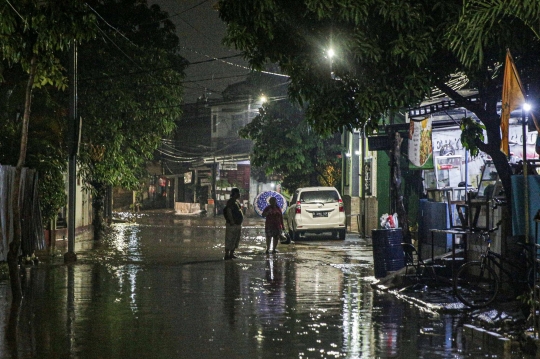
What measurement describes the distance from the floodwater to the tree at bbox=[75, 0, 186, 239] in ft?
21.0

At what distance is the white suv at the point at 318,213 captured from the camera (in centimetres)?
3069

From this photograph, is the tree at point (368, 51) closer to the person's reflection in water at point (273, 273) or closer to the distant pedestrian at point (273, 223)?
the person's reflection in water at point (273, 273)

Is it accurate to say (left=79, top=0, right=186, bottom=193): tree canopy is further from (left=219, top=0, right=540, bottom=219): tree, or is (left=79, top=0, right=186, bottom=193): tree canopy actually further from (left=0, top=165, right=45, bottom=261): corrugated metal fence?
(left=219, top=0, right=540, bottom=219): tree

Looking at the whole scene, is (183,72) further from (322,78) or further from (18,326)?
(18,326)

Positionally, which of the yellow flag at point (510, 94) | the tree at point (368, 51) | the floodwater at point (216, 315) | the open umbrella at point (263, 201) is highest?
the tree at point (368, 51)

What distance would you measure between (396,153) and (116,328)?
1442cm

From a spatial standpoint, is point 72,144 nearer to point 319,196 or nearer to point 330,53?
point 330,53

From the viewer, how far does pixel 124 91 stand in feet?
88.0

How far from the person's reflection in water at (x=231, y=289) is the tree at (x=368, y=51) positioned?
3.44 metres

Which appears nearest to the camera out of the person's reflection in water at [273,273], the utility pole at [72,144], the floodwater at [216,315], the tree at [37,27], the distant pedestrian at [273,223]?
the floodwater at [216,315]

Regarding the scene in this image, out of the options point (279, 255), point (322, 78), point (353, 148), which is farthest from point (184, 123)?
point (322, 78)

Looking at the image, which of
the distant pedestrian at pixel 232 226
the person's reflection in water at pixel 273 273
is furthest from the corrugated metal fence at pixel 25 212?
the person's reflection in water at pixel 273 273

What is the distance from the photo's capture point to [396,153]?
23547 millimetres

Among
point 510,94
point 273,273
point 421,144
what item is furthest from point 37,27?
point 421,144
